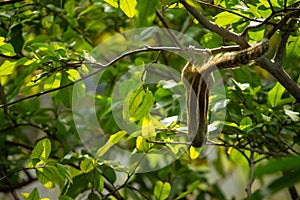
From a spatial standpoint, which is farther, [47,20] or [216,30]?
[47,20]

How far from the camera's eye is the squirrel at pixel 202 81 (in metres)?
0.54

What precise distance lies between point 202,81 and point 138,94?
109mm

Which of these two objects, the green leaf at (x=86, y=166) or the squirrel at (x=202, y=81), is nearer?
the squirrel at (x=202, y=81)

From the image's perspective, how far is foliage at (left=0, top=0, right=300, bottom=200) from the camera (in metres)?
0.68

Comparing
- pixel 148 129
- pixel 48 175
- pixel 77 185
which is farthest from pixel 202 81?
pixel 77 185

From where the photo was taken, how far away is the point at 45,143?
2.57 ft

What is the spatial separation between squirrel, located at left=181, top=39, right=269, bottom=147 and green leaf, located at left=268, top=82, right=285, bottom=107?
→ 194mm

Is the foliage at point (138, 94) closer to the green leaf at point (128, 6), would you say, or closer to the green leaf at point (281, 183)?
the green leaf at point (128, 6)

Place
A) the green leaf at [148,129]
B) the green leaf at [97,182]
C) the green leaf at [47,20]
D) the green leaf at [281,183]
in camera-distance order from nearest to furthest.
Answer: the green leaf at [281,183]
the green leaf at [148,129]
the green leaf at [97,182]
the green leaf at [47,20]

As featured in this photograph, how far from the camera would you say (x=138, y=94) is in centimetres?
68

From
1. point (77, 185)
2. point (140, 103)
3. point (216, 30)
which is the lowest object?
point (77, 185)

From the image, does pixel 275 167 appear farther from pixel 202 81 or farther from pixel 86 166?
pixel 86 166

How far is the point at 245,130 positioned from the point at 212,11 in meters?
0.36

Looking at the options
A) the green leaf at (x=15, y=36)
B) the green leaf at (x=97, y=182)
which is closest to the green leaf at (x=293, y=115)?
the green leaf at (x=97, y=182)
